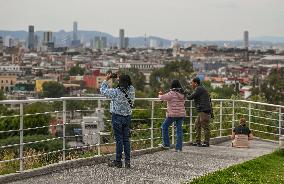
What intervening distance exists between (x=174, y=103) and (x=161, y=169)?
2.27 m

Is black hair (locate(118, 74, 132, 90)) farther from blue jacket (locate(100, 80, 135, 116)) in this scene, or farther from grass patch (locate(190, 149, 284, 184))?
grass patch (locate(190, 149, 284, 184))

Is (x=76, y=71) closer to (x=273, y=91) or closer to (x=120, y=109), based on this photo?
(x=273, y=91)

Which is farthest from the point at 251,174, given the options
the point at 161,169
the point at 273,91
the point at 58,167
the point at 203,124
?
the point at 273,91

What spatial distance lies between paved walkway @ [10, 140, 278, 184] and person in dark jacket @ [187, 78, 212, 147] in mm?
407

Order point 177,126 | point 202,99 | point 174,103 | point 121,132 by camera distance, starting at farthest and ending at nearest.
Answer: point 202,99
point 177,126
point 174,103
point 121,132

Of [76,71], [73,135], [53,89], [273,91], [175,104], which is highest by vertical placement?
[76,71]

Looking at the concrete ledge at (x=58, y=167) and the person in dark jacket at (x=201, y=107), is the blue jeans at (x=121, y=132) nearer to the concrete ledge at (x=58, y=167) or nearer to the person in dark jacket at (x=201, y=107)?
the concrete ledge at (x=58, y=167)

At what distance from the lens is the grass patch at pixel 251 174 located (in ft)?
26.6

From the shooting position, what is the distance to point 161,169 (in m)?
9.23

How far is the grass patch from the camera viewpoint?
26.6 ft

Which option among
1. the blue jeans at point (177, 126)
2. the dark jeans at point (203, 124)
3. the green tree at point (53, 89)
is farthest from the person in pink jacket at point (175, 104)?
the green tree at point (53, 89)

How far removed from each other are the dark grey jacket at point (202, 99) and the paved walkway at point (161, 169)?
0.86 m

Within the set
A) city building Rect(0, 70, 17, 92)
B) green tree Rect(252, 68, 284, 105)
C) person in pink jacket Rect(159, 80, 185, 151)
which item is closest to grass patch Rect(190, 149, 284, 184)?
person in pink jacket Rect(159, 80, 185, 151)

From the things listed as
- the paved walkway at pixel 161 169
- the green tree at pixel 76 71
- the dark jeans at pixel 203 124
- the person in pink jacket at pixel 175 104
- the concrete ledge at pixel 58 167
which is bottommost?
the paved walkway at pixel 161 169
